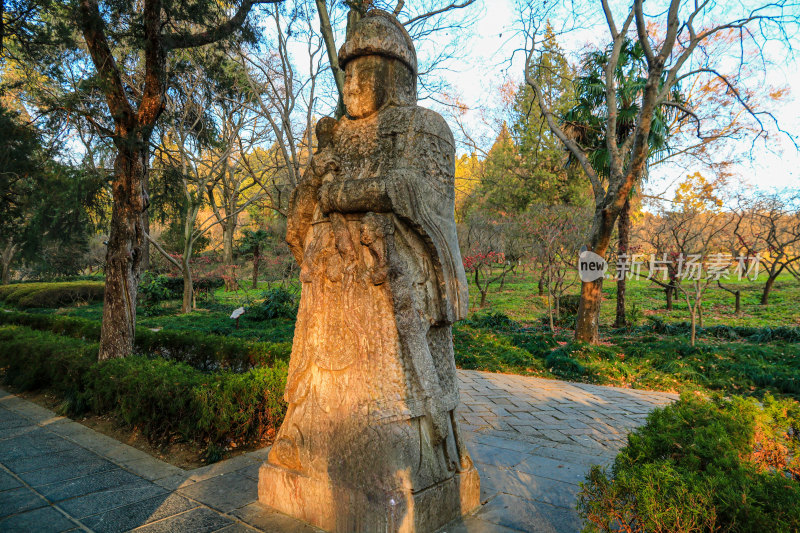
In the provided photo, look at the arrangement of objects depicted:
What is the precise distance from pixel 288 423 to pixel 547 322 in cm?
1108

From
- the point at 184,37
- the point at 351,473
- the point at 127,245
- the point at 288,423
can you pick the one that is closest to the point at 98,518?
the point at 288,423

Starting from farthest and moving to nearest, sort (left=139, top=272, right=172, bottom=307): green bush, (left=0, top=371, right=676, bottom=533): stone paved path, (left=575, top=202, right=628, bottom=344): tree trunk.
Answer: (left=139, top=272, right=172, bottom=307): green bush < (left=575, top=202, right=628, bottom=344): tree trunk < (left=0, top=371, right=676, bottom=533): stone paved path

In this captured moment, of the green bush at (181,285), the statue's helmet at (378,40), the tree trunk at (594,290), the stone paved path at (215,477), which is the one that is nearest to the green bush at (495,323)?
the tree trunk at (594,290)

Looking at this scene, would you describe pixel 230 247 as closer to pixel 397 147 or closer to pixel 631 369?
Answer: pixel 631 369

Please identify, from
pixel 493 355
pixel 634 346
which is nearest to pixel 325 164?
pixel 493 355

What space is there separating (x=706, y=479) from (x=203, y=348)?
259 inches

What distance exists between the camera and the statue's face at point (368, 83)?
2713 millimetres

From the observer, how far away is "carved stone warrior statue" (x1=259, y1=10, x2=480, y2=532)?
2.39 metres

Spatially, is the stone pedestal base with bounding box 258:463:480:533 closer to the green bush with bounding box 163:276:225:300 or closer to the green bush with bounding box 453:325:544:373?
the green bush with bounding box 453:325:544:373

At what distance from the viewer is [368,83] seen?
2.72m

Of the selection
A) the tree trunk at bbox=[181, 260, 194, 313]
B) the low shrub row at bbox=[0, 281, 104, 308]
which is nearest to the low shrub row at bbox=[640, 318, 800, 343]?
the tree trunk at bbox=[181, 260, 194, 313]

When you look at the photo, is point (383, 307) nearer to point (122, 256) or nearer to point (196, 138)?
point (122, 256)

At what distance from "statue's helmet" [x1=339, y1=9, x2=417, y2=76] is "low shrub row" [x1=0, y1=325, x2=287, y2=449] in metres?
3.05

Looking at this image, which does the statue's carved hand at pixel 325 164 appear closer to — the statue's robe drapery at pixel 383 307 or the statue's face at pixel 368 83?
the statue's robe drapery at pixel 383 307
